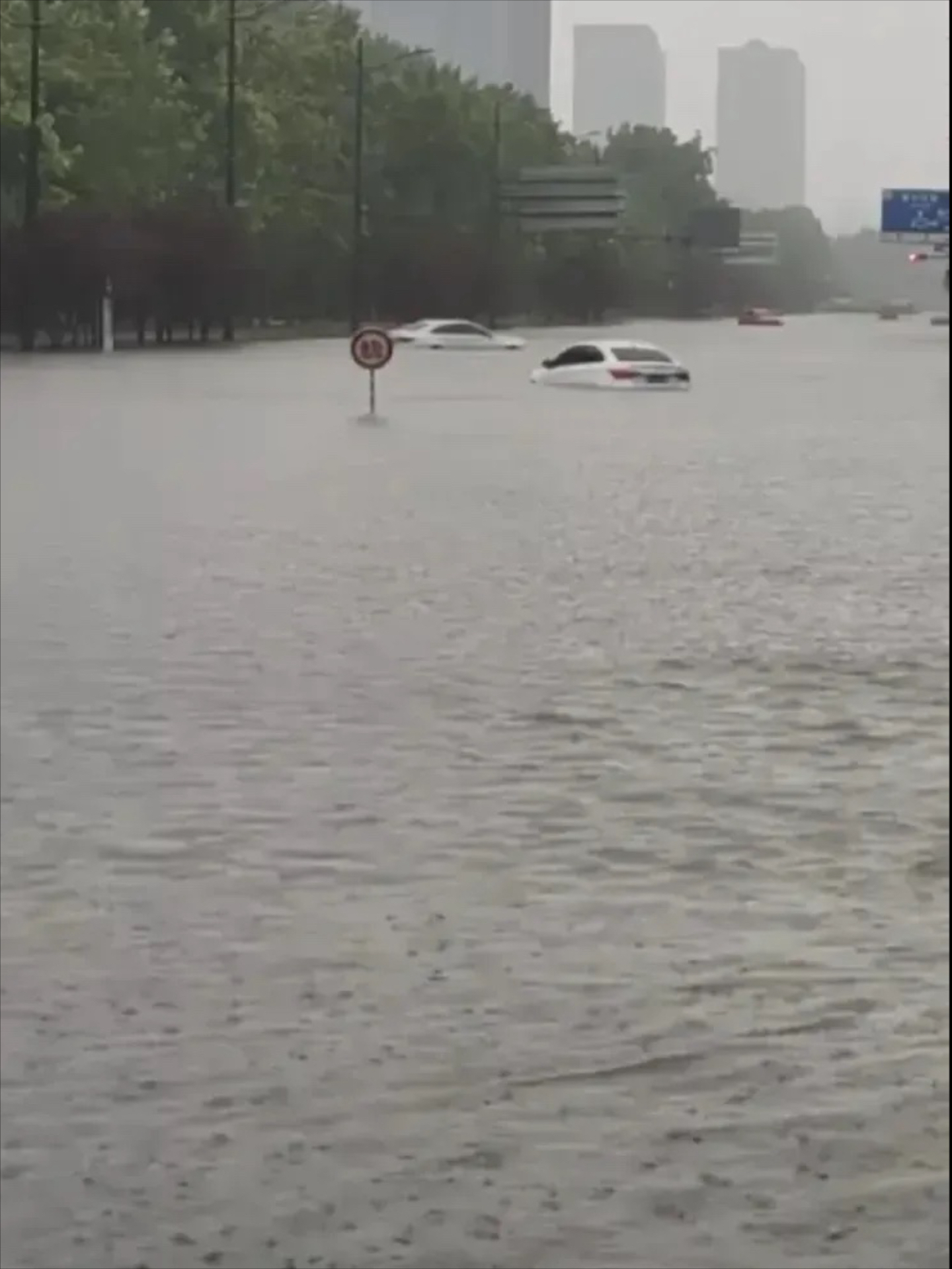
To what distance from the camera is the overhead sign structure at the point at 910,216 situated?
5.15 feet

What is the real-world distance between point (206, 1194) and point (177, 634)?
2441 mm

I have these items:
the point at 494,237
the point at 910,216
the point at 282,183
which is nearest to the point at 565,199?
the point at 494,237

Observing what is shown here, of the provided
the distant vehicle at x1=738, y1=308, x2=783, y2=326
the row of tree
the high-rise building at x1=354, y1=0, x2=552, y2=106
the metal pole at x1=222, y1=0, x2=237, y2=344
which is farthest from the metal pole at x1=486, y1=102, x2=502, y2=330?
the distant vehicle at x1=738, y1=308, x2=783, y2=326

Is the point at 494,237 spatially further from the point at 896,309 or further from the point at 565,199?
the point at 896,309

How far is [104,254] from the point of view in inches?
279

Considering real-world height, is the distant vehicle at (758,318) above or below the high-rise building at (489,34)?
below

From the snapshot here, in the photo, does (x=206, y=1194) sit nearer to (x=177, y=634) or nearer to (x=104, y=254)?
(x=177, y=634)

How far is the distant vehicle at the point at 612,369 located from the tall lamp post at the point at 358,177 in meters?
0.66

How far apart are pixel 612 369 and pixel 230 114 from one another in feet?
3.67

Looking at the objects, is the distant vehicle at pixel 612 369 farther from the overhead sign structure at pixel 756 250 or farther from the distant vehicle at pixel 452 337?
the overhead sign structure at pixel 756 250

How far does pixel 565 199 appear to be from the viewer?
5203 millimetres

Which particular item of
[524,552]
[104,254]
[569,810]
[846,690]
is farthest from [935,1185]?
[104,254]

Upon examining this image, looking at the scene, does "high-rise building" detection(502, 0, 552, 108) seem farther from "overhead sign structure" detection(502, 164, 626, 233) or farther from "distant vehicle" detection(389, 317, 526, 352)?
"distant vehicle" detection(389, 317, 526, 352)

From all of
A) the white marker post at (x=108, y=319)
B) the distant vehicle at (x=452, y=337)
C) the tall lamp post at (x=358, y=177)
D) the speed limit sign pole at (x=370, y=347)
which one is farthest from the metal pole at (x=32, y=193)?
the speed limit sign pole at (x=370, y=347)
